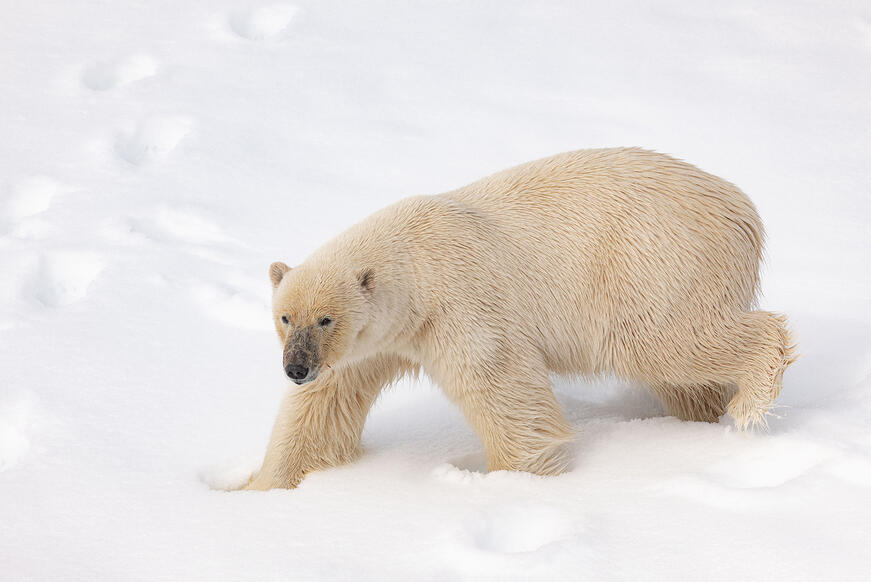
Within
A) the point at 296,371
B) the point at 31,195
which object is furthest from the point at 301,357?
the point at 31,195

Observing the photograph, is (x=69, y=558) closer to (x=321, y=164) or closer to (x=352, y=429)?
(x=352, y=429)

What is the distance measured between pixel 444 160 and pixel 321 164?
960mm

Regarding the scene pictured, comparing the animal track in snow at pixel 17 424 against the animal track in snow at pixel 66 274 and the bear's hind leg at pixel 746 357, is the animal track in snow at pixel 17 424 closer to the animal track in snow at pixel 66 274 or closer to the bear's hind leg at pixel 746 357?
the animal track in snow at pixel 66 274

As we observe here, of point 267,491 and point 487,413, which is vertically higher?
point 487,413

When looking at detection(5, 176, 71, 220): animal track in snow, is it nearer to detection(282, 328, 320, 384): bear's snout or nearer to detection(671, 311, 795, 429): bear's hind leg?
detection(282, 328, 320, 384): bear's snout

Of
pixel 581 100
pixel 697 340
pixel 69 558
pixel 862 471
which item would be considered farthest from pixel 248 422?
pixel 581 100

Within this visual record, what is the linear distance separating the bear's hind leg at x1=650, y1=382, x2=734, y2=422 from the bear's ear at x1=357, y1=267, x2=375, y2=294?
1559mm

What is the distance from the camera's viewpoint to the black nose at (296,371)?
376 centimetres

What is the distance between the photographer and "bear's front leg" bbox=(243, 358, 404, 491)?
4445mm

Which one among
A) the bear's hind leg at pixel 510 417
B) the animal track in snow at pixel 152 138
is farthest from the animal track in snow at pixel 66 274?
the bear's hind leg at pixel 510 417

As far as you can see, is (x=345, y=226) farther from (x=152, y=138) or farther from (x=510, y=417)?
(x=510, y=417)

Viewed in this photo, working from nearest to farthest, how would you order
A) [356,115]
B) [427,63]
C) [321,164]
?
[321,164], [356,115], [427,63]

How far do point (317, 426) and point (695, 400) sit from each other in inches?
72.9

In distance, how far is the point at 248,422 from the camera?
4.89 m
